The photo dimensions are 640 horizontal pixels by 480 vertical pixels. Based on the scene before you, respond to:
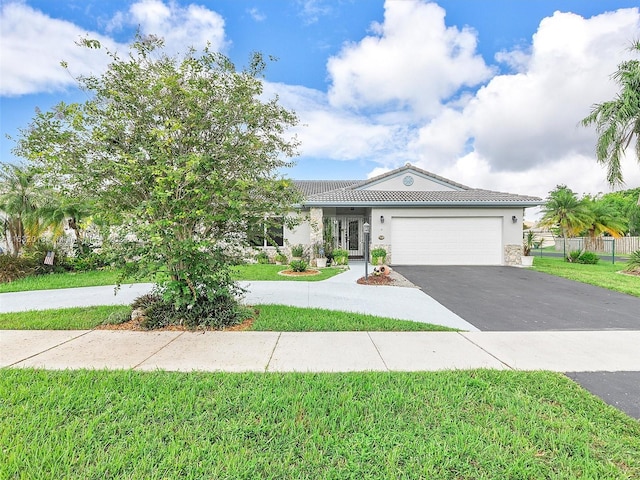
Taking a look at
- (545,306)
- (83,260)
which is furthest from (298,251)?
(545,306)

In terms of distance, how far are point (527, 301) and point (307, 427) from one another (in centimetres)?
717

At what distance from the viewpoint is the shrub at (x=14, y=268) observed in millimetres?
9945

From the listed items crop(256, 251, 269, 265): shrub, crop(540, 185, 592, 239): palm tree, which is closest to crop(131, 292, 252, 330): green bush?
crop(256, 251, 269, 265): shrub

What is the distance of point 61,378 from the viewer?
327 cm

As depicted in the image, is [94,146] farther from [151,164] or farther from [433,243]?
[433,243]

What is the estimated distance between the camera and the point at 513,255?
1420cm

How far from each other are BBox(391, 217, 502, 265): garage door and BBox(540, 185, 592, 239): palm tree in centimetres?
549

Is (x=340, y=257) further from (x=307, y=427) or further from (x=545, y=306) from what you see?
(x=307, y=427)

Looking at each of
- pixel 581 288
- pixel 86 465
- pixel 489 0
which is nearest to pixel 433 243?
pixel 581 288

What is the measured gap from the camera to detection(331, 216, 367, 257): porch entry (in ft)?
55.0

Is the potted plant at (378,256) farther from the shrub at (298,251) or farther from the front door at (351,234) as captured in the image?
the shrub at (298,251)

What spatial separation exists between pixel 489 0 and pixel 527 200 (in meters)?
8.64

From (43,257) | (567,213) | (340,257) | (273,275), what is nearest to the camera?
(43,257)

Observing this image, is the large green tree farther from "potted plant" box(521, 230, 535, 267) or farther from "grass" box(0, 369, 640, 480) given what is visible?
"potted plant" box(521, 230, 535, 267)
